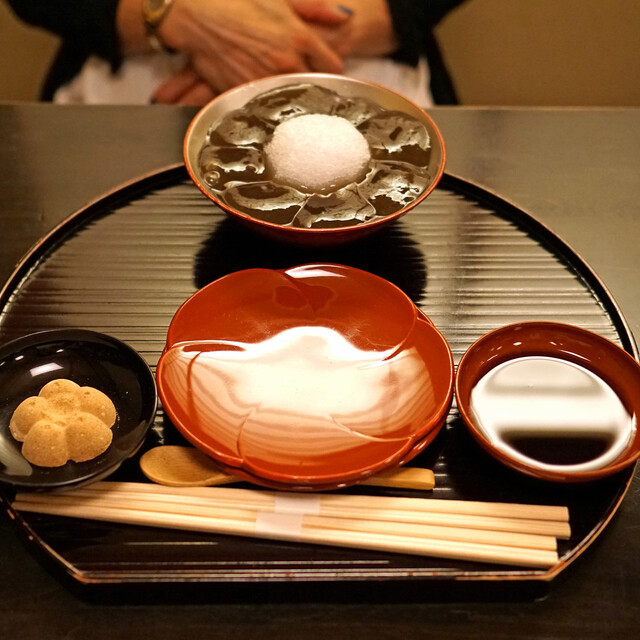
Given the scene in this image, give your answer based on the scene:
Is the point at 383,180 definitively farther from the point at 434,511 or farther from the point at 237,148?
the point at 434,511

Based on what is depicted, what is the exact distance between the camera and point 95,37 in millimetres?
1396

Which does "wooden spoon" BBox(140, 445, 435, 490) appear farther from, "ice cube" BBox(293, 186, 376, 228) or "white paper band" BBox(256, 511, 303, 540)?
"ice cube" BBox(293, 186, 376, 228)

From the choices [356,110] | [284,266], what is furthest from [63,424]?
[356,110]

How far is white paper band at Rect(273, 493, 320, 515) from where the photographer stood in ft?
2.28

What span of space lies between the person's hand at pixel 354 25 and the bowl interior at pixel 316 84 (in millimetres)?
385

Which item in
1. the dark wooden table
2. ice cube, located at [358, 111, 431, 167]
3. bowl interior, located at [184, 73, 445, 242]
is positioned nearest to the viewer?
the dark wooden table

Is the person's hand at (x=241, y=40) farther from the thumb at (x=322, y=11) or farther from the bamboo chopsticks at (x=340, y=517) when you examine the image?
the bamboo chopsticks at (x=340, y=517)

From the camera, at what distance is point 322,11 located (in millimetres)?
1435

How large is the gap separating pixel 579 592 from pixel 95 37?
4.22 feet

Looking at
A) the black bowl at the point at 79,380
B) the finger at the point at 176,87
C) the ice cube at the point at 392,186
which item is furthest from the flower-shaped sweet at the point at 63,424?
the finger at the point at 176,87

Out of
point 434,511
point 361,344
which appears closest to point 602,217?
point 361,344

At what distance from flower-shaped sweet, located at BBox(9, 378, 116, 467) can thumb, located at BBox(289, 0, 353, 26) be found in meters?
1.00

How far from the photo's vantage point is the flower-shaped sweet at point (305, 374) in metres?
0.72

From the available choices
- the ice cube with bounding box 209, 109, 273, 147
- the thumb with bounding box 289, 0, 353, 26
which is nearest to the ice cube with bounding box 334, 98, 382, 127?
the ice cube with bounding box 209, 109, 273, 147
